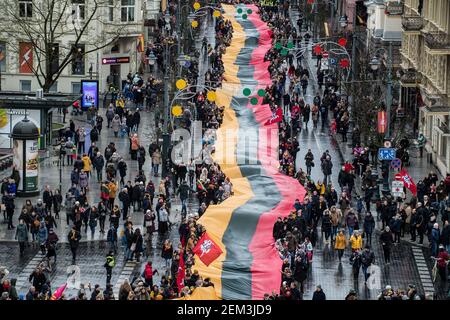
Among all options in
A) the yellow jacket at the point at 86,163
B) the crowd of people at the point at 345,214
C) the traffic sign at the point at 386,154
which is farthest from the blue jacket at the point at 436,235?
the yellow jacket at the point at 86,163

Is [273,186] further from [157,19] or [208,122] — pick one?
[157,19]

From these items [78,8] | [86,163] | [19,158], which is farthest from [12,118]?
[78,8]

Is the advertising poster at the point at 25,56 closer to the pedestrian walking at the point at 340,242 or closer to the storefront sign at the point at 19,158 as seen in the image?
the storefront sign at the point at 19,158

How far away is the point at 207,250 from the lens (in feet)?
147

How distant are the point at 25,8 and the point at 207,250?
5194cm

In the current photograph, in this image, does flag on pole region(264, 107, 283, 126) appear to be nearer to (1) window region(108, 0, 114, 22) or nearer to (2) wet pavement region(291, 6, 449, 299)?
(2) wet pavement region(291, 6, 449, 299)

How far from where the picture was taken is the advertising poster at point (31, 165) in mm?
62906

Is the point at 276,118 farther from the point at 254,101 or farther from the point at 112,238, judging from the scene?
the point at 112,238

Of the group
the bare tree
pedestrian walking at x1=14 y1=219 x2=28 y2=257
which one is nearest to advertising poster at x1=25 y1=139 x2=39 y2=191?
pedestrian walking at x1=14 y1=219 x2=28 y2=257

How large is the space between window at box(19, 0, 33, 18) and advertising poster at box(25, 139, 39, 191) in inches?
1258

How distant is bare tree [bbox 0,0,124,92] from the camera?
9144cm

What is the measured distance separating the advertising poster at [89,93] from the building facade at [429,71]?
18474mm

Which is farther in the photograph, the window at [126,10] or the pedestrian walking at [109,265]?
the window at [126,10]
